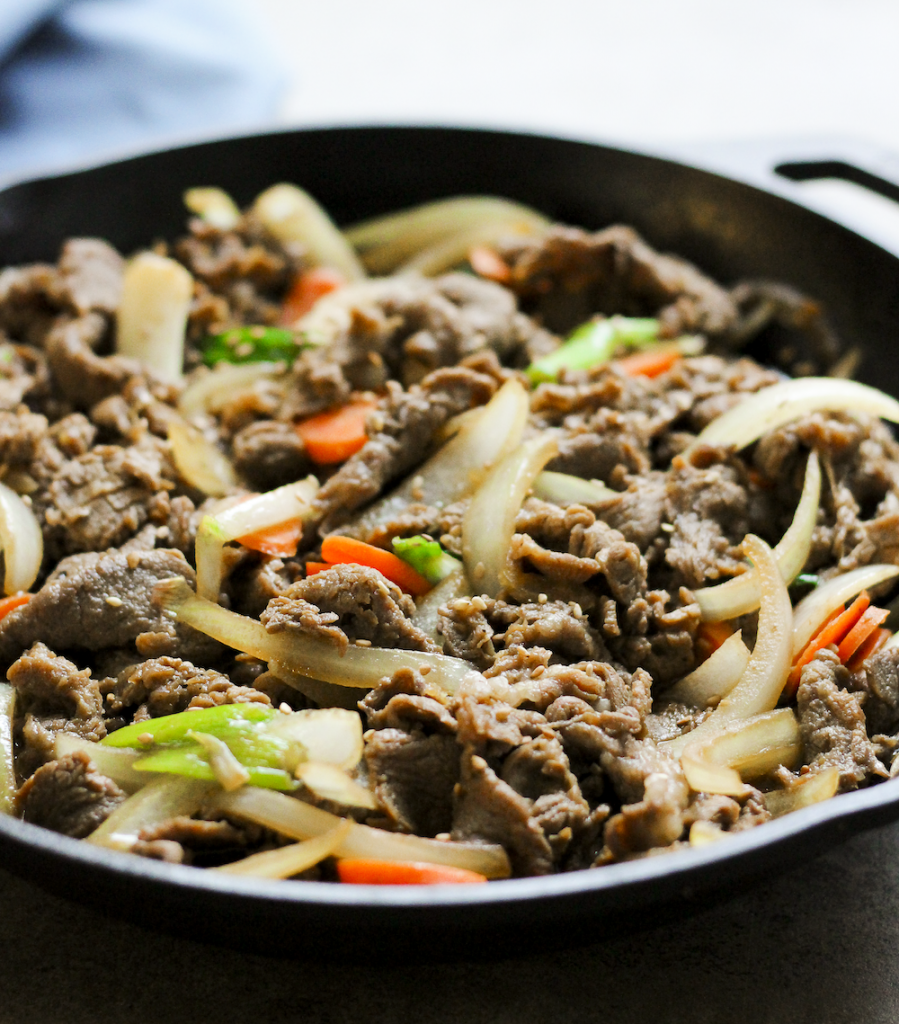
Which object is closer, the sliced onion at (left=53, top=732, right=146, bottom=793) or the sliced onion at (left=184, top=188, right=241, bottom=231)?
the sliced onion at (left=53, top=732, right=146, bottom=793)

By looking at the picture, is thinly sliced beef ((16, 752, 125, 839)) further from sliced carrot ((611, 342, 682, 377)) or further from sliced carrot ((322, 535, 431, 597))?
sliced carrot ((611, 342, 682, 377))

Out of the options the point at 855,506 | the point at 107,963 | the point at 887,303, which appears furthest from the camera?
the point at 887,303

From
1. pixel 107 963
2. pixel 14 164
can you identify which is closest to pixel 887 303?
pixel 107 963

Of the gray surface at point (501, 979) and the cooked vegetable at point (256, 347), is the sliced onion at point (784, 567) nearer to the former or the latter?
the gray surface at point (501, 979)

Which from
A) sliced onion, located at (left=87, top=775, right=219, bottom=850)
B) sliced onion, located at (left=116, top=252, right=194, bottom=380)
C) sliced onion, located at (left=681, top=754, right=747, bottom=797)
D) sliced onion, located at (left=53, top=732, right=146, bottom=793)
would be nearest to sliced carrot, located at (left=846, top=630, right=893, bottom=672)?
sliced onion, located at (left=681, top=754, right=747, bottom=797)

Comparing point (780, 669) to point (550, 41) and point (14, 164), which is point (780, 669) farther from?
point (550, 41)

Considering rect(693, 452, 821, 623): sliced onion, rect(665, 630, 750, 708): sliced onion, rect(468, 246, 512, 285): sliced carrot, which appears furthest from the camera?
rect(468, 246, 512, 285): sliced carrot
